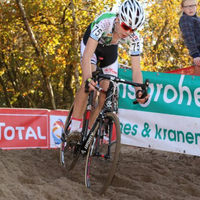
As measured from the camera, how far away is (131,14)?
4.30 meters

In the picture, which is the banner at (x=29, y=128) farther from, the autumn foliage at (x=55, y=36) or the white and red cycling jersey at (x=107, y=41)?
the autumn foliage at (x=55, y=36)

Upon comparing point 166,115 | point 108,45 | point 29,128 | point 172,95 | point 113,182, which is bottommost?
point 29,128

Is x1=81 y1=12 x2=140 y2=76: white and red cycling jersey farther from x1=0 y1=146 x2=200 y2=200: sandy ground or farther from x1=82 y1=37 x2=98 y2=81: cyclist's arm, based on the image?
x1=0 y1=146 x2=200 y2=200: sandy ground

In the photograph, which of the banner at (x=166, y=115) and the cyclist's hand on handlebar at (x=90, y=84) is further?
the banner at (x=166, y=115)

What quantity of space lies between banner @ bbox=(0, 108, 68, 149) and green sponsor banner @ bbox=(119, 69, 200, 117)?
2612 millimetres

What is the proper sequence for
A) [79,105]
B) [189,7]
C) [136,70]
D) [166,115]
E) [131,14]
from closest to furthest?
[131,14] → [136,70] → [79,105] → [189,7] → [166,115]

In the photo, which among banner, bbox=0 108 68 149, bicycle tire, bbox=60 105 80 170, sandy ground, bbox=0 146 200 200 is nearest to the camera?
sandy ground, bbox=0 146 200 200

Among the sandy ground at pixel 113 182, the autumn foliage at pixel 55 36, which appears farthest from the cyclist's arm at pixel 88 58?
the autumn foliage at pixel 55 36

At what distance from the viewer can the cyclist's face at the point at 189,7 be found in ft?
19.7

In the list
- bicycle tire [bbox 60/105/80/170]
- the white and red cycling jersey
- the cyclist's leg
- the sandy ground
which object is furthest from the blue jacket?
bicycle tire [bbox 60/105/80/170]

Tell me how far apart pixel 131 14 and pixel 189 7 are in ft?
7.02

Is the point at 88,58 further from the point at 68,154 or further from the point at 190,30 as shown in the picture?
the point at 190,30

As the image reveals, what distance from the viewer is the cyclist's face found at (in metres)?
6.01

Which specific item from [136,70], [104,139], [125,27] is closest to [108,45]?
[136,70]
